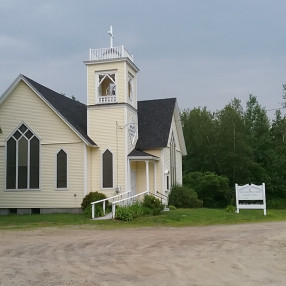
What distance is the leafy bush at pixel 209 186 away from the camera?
35781 millimetres

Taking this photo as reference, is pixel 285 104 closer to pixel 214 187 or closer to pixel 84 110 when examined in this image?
pixel 214 187

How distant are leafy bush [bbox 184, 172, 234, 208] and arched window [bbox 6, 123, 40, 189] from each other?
51.7ft

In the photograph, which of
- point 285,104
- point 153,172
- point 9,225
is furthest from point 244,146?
point 9,225

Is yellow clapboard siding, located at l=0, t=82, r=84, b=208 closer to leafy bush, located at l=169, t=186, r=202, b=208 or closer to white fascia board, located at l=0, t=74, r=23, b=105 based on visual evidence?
white fascia board, located at l=0, t=74, r=23, b=105

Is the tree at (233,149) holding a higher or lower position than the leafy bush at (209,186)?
higher

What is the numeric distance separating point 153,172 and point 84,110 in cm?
742

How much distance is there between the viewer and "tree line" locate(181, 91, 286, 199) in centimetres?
4144

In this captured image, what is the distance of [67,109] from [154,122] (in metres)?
5.77

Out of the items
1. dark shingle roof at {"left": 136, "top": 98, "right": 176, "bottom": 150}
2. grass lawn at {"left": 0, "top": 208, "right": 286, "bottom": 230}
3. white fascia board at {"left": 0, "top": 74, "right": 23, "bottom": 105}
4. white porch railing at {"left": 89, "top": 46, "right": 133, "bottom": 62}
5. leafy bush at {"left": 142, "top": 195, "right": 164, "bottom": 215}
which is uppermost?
white porch railing at {"left": 89, "top": 46, "right": 133, "bottom": 62}

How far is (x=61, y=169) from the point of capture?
955 inches

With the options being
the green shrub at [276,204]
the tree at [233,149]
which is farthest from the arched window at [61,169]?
the green shrub at [276,204]

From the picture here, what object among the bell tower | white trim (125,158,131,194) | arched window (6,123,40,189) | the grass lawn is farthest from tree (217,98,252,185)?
arched window (6,123,40,189)

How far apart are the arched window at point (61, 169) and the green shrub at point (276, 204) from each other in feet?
73.0

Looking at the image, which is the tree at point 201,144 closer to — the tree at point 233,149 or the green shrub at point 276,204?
the tree at point 233,149
